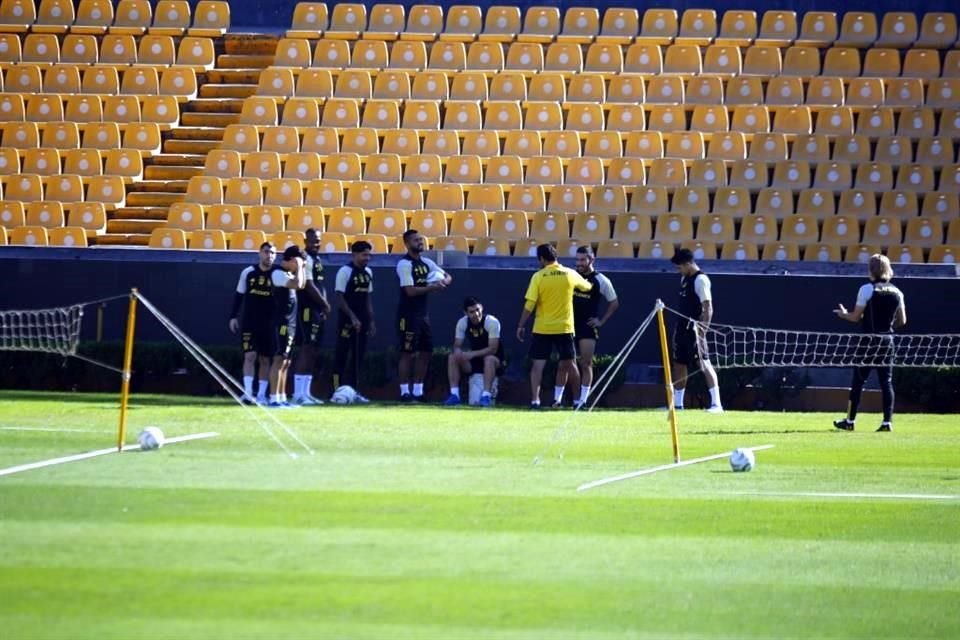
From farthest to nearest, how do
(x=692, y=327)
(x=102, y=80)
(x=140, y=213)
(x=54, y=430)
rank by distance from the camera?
(x=102, y=80) → (x=140, y=213) → (x=692, y=327) → (x=54, y=430)

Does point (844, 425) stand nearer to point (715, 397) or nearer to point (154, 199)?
point (715, 397)

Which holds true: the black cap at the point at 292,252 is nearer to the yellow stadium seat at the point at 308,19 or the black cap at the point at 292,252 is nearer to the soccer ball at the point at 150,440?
the soccer ball at the point at 150,440

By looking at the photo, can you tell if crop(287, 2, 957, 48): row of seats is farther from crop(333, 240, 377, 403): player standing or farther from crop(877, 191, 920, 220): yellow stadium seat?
crop(333, 240, 377, 403): player standing

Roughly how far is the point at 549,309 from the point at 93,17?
15.4 m

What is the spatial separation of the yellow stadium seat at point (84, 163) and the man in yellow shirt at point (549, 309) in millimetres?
10966

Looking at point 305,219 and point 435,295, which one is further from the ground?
point 305,219

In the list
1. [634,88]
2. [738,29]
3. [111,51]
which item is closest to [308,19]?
[111,51]

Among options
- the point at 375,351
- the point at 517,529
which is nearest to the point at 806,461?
the point at 517,529

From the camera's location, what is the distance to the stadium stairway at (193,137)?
29.0 m

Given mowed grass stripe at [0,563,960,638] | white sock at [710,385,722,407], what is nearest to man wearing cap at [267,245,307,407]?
white sock at [710,385,722,407]

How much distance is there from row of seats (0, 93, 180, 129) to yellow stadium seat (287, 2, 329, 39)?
2869 millimetres

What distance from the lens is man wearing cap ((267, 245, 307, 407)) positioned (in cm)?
2133

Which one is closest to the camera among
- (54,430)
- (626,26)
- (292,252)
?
(54,430)

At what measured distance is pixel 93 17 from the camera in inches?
1319
